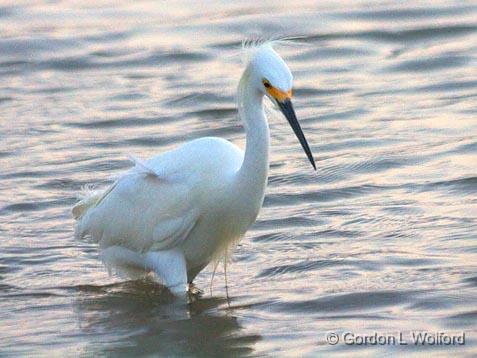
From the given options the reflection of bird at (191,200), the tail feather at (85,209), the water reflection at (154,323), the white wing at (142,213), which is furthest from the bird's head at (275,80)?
the tail feather at (85,209)

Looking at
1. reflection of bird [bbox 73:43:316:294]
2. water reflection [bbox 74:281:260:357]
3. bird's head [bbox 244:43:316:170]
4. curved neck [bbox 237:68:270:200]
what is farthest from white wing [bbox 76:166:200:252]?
bird's head [bbox 244:43:316:170]

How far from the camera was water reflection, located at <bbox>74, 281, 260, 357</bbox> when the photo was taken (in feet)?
23.2

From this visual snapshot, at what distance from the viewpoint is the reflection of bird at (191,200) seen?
7238 mm

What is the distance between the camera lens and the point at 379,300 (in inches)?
294

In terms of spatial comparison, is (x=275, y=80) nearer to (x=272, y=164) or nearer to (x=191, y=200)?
(x=191, y=200)

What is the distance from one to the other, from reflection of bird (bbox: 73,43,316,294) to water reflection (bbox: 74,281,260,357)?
151 millimetres

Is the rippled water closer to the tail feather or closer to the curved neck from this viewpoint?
the tail feather

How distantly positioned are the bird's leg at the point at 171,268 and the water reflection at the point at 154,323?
5.7 inches

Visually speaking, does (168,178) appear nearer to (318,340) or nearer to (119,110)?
(318,340)

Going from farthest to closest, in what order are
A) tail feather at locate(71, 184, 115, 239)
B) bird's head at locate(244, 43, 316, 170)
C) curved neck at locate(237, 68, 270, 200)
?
tail feather at locate(71, 184, 115, 239)
curved neck at locate(237, 68, 270, 200)
bird's head at locate(244, 43, 316, 170)

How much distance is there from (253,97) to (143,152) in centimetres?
390

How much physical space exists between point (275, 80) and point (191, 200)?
3.15 ft

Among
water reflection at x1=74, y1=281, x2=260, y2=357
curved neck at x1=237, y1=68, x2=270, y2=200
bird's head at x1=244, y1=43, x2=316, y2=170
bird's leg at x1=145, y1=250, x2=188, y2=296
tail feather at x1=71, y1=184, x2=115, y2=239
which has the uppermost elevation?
bird's head at x1=244, y1=43, x2=316, y2=170

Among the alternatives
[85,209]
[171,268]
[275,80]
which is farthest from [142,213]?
[275,80]
